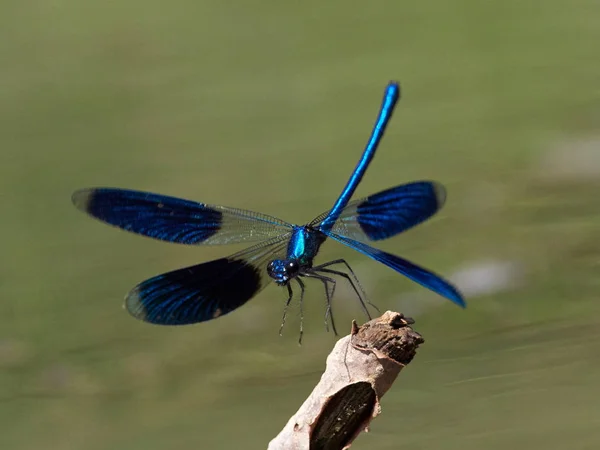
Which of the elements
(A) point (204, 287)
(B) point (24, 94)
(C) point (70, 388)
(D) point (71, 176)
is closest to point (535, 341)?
(A) point (204, 287)

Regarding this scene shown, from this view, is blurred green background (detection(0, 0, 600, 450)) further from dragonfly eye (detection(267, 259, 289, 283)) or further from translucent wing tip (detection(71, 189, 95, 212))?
translucent wing tip (detection(71, 189, 95, 212))

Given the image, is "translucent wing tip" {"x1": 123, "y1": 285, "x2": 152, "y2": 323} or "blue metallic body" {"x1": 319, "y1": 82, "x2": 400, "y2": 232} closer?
"translucent wing tip" {"x1": 123, "y1": 285, "x2": 152, "y2": 323}

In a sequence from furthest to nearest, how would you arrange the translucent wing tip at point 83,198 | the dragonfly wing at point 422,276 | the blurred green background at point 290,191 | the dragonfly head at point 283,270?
the blurred green background at point 290,191 < the dragonfly head at point 283,270 < the translucent wing tip at point 83,198 < the dragonfly wing at point 422,276

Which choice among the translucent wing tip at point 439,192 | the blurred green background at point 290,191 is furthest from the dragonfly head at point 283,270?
the blurred green background at point 290,191

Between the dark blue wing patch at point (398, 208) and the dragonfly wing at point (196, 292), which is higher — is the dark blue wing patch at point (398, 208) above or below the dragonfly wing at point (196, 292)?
above

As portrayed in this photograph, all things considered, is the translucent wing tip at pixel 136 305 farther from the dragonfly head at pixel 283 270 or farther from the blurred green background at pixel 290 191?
the blurred green background at pixel 290 191

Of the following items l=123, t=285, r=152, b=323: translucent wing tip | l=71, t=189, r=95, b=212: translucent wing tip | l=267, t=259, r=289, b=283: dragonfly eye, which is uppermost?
l=71, t=189, r=95, b=212: translucent wing tip

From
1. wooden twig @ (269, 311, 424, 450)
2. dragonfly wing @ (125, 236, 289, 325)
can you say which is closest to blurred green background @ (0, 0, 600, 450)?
dragonfly wing @ (125, 236, 289, 325)

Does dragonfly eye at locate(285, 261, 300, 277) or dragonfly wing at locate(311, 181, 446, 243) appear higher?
dragonfly wing at locate(311, 181, 446, 243)
